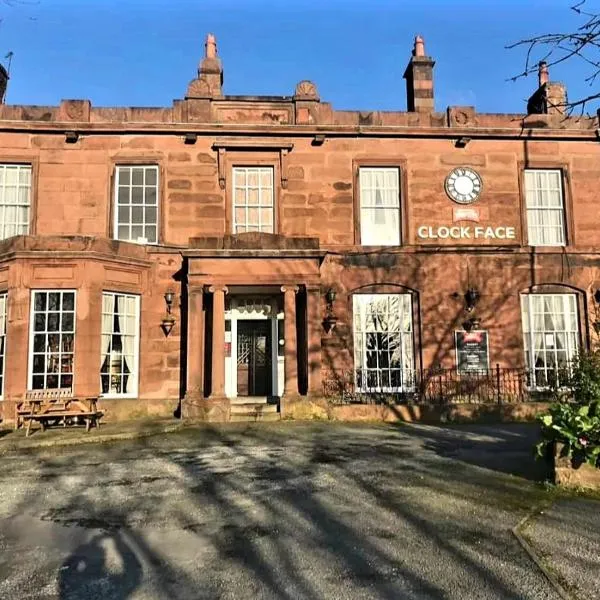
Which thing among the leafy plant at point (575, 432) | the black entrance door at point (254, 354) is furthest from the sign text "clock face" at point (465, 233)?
the leafy plant at point (575, 432)

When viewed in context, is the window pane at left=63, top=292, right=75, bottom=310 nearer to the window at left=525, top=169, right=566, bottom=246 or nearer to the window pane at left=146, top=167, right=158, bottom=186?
the window pane at left=146, top=167, right=158, bottom=186

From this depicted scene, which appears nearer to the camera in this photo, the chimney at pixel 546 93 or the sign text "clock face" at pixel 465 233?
the sign text "clock face" at pixel 465 233

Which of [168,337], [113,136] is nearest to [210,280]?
[168,337]

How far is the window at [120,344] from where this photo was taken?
14.4 metres

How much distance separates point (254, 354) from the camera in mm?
15875

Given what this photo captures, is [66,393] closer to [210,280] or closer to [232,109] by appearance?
[210,280]

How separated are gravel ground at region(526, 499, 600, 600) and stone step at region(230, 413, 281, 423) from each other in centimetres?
790

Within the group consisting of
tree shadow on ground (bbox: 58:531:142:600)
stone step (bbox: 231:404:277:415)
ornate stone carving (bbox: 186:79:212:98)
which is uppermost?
ornate stone carving (bbox: 186:79:212:98)

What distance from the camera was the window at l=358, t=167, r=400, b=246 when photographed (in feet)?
52.9

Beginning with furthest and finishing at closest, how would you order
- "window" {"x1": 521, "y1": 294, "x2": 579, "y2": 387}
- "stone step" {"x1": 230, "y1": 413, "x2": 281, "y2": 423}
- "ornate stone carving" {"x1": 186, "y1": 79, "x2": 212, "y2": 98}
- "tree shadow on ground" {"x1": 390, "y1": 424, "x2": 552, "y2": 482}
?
"ornate stone carving" {"x1": 186, "y1": 79, "x2": 212, "y2": 98}
"window" {"x1": 521, "y1": 294, "x2": 579, "y2": 387}
"stone step" {"x1": 230, "y1": 413, "x2": 281, "y2": 423}
"tree shadow on ground" {"x1": 390, "y1": 424, "x2": 552, "y2": 482}

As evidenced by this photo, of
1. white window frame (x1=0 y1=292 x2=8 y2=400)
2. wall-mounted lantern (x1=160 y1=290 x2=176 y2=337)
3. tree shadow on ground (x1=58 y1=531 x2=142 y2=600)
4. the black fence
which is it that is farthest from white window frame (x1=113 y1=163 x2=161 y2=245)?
tree shadow on ground (x1=58 y1=531 x2=142 y2=600)

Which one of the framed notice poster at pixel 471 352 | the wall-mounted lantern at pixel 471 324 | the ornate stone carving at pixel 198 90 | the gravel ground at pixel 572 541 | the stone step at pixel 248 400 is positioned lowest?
the gravel ground at pixel 572 541

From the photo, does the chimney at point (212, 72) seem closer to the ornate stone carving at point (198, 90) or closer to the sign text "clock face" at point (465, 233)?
the ornate stone carving at point (198, 90)

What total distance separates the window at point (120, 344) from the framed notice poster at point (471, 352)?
8.27m
